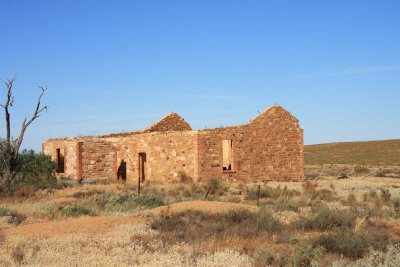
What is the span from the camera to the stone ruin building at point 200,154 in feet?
87.7

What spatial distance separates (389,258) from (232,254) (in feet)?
8.61

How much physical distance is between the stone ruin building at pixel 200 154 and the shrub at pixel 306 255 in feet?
55.9

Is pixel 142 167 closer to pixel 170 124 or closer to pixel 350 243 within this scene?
pixel 170 124

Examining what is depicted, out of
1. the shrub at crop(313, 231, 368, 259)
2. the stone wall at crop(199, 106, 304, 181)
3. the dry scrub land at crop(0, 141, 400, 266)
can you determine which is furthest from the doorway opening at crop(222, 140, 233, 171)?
the shrub at crop(313, 231, 368, 259)

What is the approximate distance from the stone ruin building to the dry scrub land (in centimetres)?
883

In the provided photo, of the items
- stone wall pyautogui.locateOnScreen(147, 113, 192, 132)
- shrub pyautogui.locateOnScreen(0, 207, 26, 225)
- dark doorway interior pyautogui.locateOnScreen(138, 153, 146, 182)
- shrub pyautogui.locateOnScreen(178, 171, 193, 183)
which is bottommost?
shrub pyautogui.locateOnScreen(0, 207, 26, 225)

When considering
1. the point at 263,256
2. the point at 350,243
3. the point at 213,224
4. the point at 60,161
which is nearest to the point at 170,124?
the point at 60,161

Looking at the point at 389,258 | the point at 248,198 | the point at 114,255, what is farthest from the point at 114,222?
A: the point at 248,198

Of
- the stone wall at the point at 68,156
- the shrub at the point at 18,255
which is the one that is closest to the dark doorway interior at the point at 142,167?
the stone wall at the point at 68,156

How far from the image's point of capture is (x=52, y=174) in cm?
2998

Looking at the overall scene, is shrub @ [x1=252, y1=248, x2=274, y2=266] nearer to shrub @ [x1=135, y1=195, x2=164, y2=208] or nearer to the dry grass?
the dry grass

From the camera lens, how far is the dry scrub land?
861cm

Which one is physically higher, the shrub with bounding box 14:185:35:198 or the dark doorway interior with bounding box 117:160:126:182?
the dark doorway interior with bounding box 117:160:126:182

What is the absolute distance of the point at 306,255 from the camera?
344 inches
